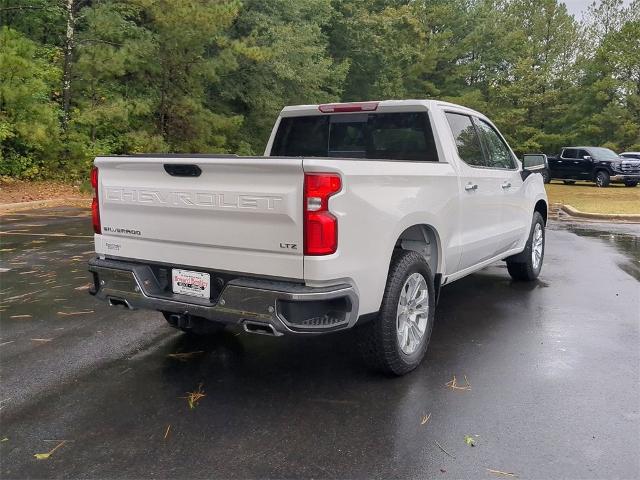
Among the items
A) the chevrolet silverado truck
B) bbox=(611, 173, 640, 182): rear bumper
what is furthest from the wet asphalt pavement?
the chevrolet silverado truck

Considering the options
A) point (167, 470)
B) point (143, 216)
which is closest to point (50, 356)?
point (143, 216)

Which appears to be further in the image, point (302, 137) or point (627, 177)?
point (627, 177)

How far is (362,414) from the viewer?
3467 mm

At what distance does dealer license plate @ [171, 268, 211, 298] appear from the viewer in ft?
11.9

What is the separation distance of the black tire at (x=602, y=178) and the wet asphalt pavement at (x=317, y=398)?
68.7ft

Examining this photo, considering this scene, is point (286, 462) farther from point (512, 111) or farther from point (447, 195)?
point (512, 111)

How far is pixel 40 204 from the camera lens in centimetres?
1462

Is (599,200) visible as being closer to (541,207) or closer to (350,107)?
(541,207)

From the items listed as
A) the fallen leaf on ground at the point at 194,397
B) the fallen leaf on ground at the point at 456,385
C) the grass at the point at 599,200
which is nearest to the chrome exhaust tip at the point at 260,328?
the fallen leaf on ground at the point at 194,397

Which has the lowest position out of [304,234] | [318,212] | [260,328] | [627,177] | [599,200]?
[599,200]

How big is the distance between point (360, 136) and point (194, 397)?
2.70 meters

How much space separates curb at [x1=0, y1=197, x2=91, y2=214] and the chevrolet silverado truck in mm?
19161

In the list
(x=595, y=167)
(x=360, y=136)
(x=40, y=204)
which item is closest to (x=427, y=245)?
(x=360, y=136)

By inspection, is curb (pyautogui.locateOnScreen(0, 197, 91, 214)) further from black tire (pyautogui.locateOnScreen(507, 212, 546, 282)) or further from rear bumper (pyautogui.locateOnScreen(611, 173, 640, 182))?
rear bumper (pyautogui.locateOnScreen(611, 173, 640, 182))
